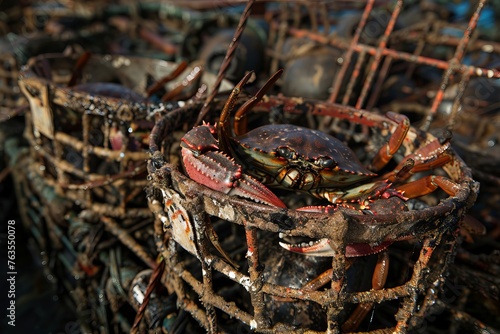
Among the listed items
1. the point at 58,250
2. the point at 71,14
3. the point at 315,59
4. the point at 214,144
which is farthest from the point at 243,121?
the point at 71,14

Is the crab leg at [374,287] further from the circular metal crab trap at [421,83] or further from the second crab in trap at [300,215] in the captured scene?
the circular metal crab trap at [421,83]

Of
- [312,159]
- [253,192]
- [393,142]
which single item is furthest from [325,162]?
[253,192]

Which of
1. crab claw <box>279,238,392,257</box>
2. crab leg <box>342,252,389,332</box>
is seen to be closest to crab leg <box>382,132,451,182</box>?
crab leg <box>342,252,389,332</box>

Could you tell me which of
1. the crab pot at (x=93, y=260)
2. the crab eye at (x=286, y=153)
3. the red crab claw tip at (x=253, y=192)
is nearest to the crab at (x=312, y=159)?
the crab eye at (x=286, y=153)

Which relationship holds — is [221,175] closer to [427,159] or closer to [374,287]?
[374,287]

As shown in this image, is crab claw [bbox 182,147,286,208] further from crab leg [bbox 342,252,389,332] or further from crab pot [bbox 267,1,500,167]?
crab pot [bbox 267,1,500,167]

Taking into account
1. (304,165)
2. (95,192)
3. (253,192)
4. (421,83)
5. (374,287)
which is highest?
(253,192)

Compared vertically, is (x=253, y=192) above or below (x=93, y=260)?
above
